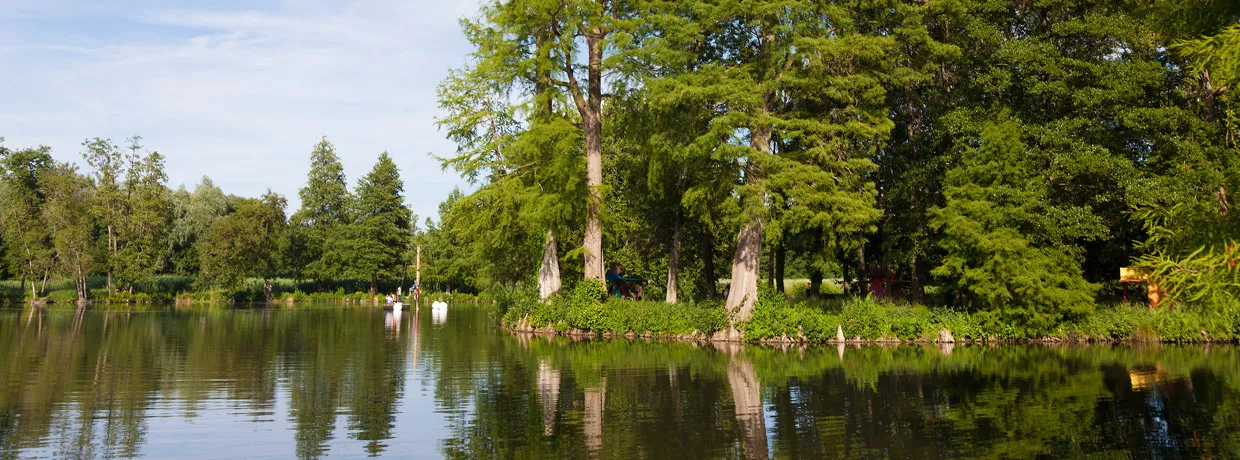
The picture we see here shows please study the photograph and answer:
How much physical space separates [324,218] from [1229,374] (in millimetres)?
88829

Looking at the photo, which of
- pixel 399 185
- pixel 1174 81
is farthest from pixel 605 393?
pixel 399 185

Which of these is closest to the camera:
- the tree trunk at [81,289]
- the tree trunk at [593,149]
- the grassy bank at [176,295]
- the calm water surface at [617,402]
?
the calm water surface at [617,402]

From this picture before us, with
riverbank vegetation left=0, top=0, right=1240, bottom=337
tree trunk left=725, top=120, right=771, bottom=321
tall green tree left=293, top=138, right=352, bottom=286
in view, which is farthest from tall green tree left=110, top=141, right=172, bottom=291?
tree trunk left=725, top=120, right=771, bottom=321

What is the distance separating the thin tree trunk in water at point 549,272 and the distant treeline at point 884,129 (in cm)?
10

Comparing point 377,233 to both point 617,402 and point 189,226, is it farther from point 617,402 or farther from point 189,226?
point 617,402

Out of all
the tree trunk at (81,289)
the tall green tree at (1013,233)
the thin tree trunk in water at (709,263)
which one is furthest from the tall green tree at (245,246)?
the tall green tree at (1013,233)

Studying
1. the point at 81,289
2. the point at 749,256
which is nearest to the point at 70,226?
the point at 81,289

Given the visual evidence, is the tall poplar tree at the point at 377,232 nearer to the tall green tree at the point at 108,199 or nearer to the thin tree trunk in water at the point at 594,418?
the tall green tree at the point at 108,199

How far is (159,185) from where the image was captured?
79062 millimetres

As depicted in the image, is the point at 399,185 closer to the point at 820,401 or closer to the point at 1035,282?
the point at 1035,282

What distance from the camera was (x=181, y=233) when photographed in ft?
303

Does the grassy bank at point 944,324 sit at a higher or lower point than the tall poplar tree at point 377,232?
lower

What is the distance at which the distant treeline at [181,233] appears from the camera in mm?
72125

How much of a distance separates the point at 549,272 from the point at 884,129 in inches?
579
